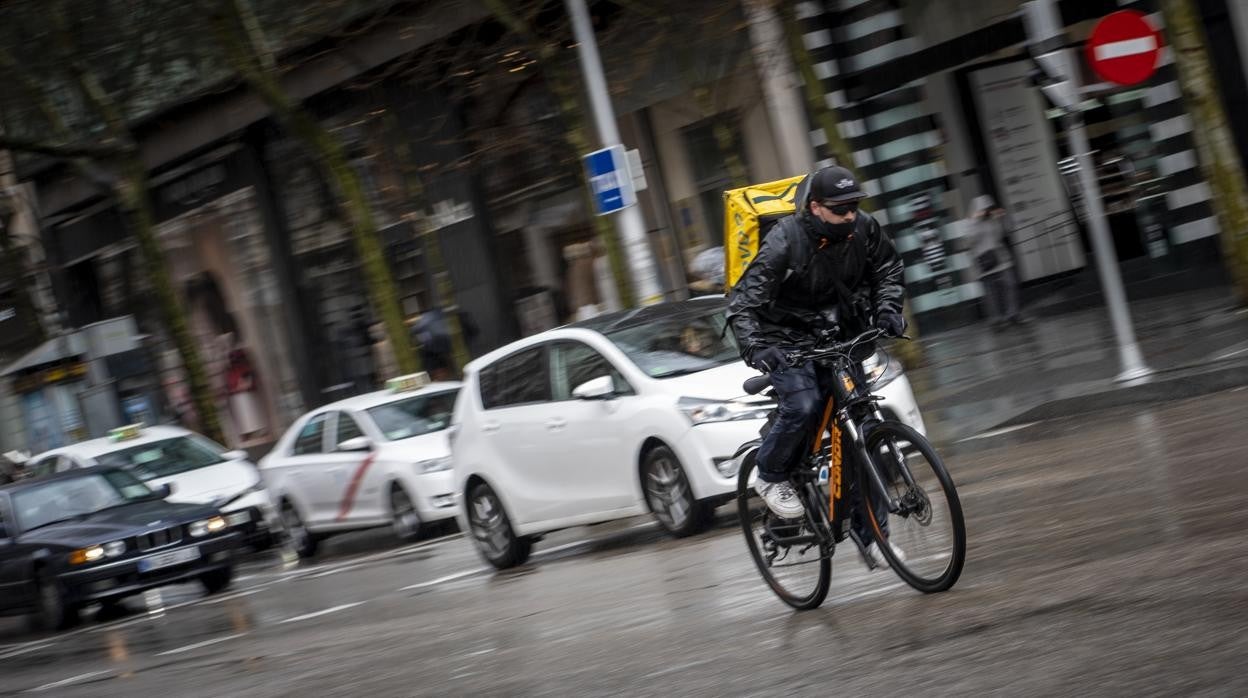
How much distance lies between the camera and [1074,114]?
1492cm

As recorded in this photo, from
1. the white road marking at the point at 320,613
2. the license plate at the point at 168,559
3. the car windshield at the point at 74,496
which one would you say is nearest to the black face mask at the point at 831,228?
the white road marking at the point at 320,613

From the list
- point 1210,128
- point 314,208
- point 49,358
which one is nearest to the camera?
point 1210,128

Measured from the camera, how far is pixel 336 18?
1109 inches

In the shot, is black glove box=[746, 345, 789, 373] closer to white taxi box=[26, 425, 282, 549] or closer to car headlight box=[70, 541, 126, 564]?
car headlight box=[70, 541, 126, 564]

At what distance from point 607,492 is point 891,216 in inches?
541

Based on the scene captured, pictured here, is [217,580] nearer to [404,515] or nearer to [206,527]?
[206,527]

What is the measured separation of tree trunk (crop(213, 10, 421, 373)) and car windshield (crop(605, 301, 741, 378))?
12.1m

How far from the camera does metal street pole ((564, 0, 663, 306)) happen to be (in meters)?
20.1

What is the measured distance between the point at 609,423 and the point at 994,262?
12235mm

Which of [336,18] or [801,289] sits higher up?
[336,18]

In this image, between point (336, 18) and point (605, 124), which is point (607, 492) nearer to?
point (605, 124)

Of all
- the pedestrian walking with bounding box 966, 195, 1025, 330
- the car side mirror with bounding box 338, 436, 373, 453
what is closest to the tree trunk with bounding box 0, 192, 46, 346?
the car side mirror with bounding box 338, 436, 373, 453

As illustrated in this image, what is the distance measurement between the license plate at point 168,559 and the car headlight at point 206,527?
0.19 metres

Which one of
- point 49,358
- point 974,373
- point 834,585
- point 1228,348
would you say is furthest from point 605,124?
point 49,358
